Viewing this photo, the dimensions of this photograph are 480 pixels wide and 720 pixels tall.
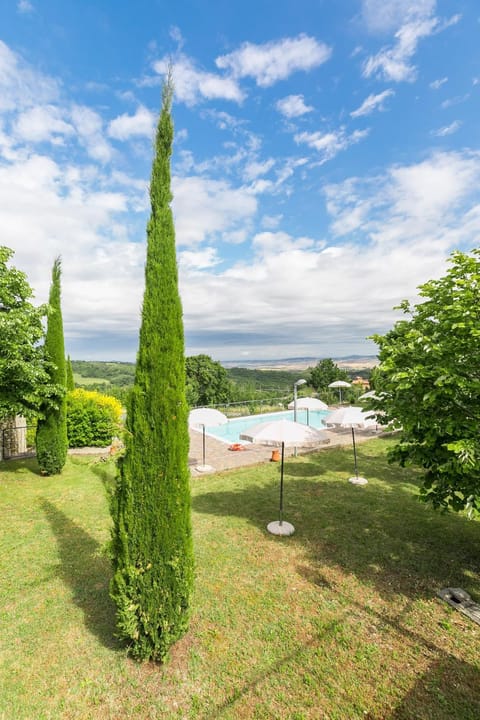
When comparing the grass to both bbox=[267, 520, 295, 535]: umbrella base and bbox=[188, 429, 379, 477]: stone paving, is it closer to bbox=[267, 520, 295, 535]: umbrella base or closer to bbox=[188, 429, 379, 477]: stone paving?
bbox=[267, 520, 295, 535]: umbrella base

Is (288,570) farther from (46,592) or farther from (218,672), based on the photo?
(46,592)

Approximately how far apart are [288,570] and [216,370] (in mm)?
33158

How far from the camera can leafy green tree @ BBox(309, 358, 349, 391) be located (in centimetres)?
2865

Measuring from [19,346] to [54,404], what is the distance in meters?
2.47

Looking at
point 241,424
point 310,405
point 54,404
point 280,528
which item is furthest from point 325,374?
point 280,528

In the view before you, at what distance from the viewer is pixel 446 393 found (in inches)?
159

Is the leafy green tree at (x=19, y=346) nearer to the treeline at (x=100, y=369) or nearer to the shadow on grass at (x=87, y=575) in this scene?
the shadow on grass at (x=87, y=575)

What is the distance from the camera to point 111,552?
135 inches

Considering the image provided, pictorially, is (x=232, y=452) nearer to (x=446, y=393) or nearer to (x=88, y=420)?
(x=88, y=420)

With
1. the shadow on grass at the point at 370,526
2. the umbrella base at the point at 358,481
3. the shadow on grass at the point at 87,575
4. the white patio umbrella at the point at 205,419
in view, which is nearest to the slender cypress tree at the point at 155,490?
the shadow on grass at the point at 87,575

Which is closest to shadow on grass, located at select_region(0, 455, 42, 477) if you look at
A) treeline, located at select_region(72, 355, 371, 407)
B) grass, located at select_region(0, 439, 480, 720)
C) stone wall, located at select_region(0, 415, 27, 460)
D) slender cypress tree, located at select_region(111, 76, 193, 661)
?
stone wall, located at select_region(0, 415, 27, 460)

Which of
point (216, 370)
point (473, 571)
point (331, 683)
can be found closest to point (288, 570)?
point (331, 683)

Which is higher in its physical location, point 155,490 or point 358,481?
point 155,490

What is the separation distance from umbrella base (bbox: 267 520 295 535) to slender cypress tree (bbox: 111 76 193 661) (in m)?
3.09
